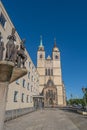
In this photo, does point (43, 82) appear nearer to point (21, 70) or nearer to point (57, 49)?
point (57, 49)

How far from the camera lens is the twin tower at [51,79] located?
6712cm

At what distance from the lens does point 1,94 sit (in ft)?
20.3

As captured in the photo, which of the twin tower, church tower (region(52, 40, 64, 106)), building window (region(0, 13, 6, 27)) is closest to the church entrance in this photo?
the twin tower

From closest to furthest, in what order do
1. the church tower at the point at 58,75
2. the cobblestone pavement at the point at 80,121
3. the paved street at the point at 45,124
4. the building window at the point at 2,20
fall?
the paved street at the point at 45,124 < the cobblestone pavement at the point at 80,121 < the building window at the point at 2,20 < the church tower at the point at 58,75

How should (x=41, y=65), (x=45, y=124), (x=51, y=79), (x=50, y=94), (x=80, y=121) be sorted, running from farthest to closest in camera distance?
(x=41, y=65)
(x=51, y=79)
(x=50, y=94)
(x=80, y=121)
(x=45, y=124)

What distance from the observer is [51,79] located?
72.4 meters

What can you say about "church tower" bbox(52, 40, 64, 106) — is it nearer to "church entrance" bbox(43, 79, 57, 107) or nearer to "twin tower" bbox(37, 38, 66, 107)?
"twin tower" bbox(37, 38, 66, 107)

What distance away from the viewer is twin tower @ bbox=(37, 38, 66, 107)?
67125mm

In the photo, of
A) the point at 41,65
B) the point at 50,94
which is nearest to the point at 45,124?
the point at 50,94

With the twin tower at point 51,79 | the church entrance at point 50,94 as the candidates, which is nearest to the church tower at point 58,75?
the twin tower at point 51,79

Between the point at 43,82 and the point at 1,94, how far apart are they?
68.1 m

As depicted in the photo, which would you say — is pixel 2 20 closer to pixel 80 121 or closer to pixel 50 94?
pixel 80 121

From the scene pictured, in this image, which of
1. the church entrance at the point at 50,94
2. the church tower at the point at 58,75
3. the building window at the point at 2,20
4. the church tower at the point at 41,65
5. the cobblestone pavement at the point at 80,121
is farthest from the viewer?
the church tower at the point at 41,65

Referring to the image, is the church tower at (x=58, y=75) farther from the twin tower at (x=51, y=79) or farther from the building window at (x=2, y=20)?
the building window at (x=2, y=20)
